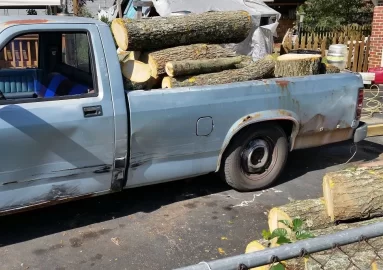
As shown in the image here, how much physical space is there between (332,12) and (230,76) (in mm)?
14519

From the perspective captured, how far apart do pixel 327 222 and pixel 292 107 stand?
1610 mm

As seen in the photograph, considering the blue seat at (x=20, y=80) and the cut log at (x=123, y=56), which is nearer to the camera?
the blue seat at (x=20, y=80)

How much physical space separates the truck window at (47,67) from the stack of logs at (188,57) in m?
0.47

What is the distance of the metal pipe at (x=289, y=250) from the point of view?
1797 millimetres

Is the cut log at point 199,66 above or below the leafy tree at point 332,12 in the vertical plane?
below

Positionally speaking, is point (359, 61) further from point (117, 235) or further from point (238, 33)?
point (117, 235)

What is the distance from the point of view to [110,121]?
412cm

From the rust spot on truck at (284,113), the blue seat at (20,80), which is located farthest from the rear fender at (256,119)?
the blue seat at (20,80)

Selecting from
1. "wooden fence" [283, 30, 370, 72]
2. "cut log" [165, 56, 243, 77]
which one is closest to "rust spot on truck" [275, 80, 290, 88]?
"cut log" [165, 56, 243, 77]

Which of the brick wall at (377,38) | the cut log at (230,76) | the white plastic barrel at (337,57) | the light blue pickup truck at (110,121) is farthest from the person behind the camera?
the brick wall at (377,38)

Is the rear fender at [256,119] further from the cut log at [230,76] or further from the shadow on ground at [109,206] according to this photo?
the shadow on ground at [109,206]

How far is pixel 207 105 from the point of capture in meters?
4.61

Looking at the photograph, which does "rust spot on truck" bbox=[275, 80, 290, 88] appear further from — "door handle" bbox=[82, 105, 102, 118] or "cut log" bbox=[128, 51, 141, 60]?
"door handle" bbox=[82, 105, 102, 118]

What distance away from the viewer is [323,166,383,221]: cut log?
376cm
